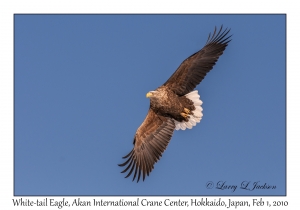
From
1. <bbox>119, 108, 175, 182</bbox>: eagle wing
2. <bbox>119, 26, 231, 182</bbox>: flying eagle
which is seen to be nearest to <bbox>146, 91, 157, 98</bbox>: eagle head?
<bbox>119, 26, 231, 182</bbox>: flying eagle

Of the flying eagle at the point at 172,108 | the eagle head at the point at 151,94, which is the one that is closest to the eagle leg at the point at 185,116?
the flying eagle at the point at 172,108

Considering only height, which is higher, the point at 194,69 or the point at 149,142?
the point at 194,69

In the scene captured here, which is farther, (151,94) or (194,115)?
(194,115)

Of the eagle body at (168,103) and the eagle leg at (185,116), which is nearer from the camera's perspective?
the eagle body at (168,103)

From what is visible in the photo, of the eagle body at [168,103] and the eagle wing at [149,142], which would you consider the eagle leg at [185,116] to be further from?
the eagle wing at [149,142]

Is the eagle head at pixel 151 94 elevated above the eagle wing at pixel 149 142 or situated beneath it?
elevated above

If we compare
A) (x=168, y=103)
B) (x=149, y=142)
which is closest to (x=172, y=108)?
(x=168, y=103)

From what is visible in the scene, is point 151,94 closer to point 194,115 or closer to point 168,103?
point 168,103
